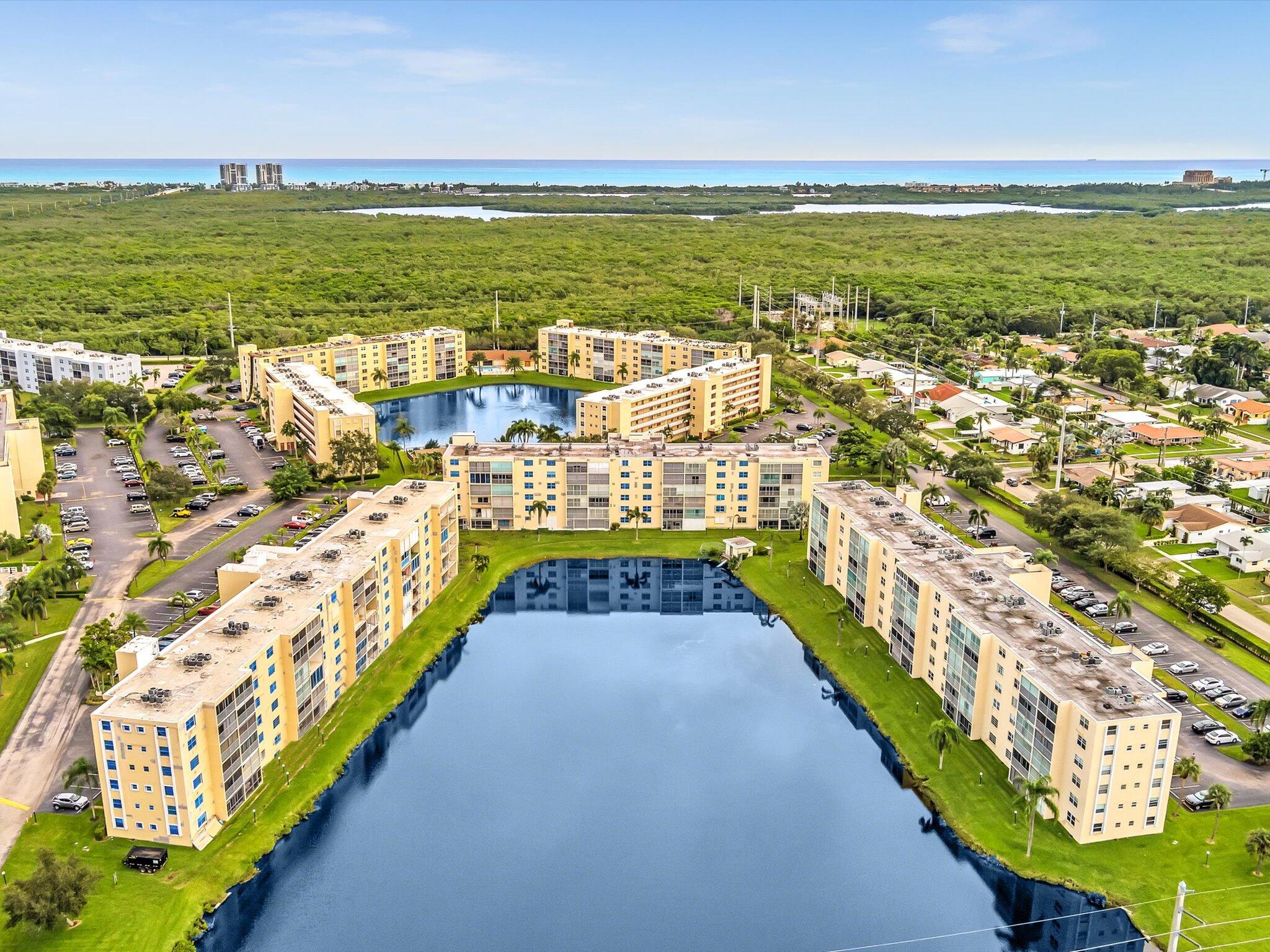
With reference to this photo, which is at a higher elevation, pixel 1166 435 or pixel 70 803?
pixel 1166 435

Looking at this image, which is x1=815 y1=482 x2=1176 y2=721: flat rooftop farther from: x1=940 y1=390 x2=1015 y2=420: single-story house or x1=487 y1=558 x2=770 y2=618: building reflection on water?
x1=940 y1=390 x2=1015 y2=420: single-story house

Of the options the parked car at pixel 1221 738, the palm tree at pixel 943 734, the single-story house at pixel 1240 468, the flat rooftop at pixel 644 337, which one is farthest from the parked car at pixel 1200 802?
the flat rooftop at pixel 644 337

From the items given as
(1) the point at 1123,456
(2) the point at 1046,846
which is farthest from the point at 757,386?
(2) the point at 1046,846

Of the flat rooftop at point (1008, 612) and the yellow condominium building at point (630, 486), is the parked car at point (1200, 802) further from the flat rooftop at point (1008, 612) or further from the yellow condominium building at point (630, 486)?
the yellow condominium building at point (630, 486)

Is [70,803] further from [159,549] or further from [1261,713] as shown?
[1261,713]

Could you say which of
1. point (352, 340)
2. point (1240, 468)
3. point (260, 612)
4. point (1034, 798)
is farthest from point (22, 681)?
point (1240, 468)

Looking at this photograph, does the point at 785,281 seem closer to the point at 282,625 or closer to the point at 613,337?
the point at 613,337

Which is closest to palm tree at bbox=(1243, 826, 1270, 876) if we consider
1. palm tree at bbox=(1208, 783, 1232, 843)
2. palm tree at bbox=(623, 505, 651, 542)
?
palm tree at bbox=(1208, 783, 1232, 843)
